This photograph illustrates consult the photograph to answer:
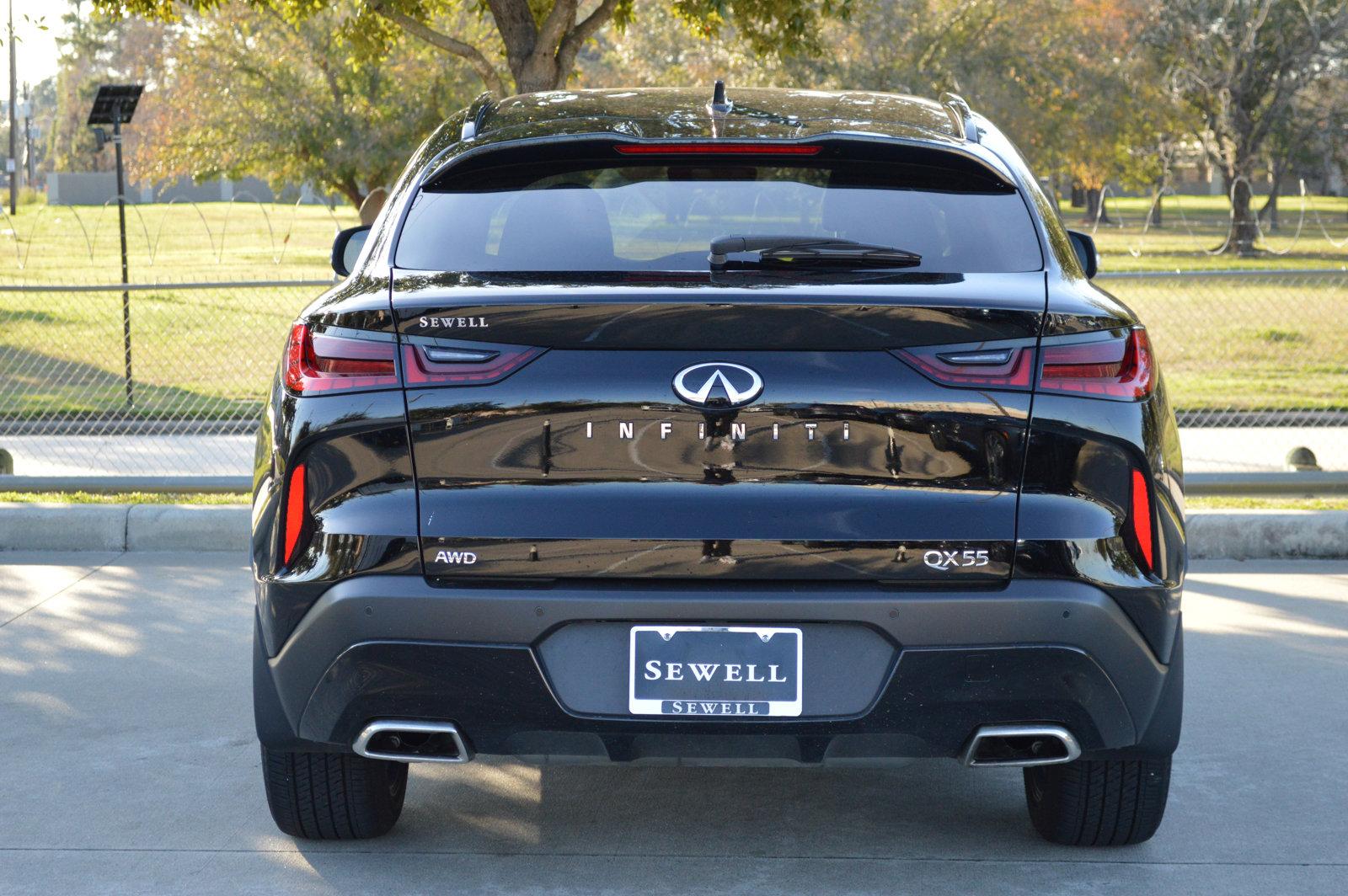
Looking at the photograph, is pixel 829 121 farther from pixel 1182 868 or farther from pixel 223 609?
pixel 223 609

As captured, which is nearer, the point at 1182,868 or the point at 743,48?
the point at 1182,868

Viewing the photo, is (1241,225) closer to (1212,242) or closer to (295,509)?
(1212,242)

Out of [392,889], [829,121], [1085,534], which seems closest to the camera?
[1085,534]

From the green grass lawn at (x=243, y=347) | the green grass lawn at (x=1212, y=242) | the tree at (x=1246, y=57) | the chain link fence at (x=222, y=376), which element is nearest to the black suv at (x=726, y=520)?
the chain link fence at (x=222, y=376)

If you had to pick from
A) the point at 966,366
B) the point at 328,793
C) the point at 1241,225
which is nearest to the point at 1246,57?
the point at 1241,225

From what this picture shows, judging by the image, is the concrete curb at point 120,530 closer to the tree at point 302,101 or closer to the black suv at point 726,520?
the black suv at point 726,520

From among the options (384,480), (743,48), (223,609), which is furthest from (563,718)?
(743,48)

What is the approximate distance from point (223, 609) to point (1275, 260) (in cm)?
2769

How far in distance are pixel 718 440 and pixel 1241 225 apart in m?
28.2

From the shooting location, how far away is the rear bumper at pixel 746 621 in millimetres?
3146

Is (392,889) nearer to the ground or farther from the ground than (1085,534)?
nearer to the ground

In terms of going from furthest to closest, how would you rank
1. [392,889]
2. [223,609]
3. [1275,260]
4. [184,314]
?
1. [1275,260]
2. [184,314]
3. [223,609]
4. [392,889]

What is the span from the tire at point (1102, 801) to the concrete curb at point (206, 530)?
3866mm

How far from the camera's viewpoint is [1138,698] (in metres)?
3.32
